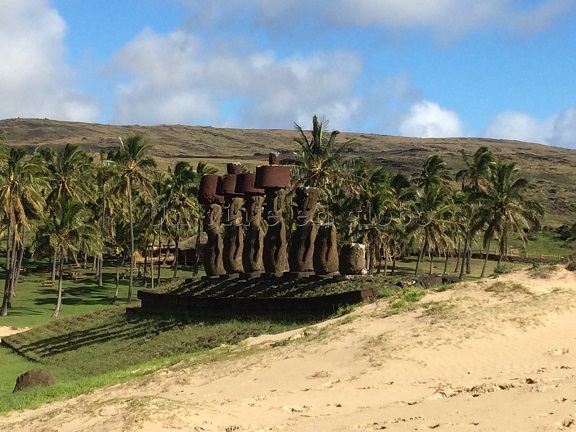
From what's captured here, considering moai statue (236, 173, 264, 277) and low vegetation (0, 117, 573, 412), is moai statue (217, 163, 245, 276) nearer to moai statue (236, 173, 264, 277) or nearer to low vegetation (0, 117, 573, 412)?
moai statue (236, 173, 264, 277)

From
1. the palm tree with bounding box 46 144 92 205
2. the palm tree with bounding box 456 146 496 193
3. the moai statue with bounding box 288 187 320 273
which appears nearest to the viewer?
the moai statue with bounding box 288 187 320 273

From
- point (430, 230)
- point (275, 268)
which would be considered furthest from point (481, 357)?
point (430, 230)

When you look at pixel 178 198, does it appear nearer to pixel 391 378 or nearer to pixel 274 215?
pixel 274 215

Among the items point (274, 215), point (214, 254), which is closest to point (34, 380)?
point (274, 215)

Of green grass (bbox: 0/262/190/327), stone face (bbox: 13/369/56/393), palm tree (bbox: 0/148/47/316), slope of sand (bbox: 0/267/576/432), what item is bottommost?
green grass (bbox: 0/262/190/327)

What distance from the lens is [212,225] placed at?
3067 cm

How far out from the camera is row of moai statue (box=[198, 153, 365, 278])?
80.2ft

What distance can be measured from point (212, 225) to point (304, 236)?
21.6 feet

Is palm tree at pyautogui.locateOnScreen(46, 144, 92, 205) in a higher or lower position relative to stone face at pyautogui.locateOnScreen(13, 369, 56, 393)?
higher

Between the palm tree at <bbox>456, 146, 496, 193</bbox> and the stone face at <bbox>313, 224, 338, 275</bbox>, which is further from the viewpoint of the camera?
the palm tree at <bbox>456, 146, 496, 193</bbox>

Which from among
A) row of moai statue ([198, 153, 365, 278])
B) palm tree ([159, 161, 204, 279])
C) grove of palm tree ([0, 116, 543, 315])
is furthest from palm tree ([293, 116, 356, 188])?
palm tree ([159, 161, 204, 279])

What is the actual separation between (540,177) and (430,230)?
62864mm

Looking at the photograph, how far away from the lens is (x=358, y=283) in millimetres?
23219

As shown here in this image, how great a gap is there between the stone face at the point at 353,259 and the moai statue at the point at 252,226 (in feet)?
15.2
